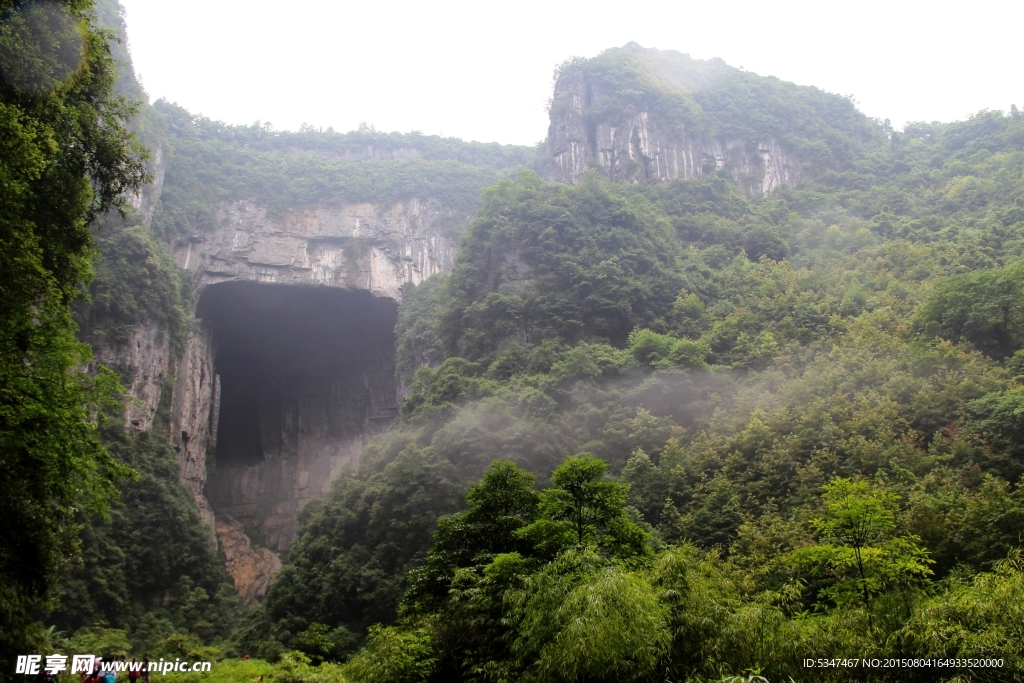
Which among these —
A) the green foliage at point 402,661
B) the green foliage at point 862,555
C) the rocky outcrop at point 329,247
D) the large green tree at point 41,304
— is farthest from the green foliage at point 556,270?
the large green tree at point 41,304

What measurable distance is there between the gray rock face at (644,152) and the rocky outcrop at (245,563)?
95.3 ft

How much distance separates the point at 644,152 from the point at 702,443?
29432mm

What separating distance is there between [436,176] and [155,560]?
3511 centimetres

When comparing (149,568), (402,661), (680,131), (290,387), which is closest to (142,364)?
(149,568)

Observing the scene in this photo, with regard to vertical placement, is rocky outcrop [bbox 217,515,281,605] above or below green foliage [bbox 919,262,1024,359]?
below

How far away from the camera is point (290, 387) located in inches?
1900

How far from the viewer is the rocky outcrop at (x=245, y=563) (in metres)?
35.8

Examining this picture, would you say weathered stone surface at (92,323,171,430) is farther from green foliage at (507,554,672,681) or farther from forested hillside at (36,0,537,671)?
green foliage at (507,554,672,681)

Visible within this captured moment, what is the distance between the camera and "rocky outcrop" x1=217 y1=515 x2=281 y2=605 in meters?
35.8

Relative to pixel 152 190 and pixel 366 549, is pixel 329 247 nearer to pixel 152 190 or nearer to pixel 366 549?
pixel 152 190

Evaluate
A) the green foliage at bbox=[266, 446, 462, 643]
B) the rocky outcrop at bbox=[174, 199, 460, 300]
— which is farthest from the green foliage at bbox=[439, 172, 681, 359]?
the rocky outcrop at bbox=[174, 199, 460, 300]

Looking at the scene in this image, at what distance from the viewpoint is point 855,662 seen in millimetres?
7789

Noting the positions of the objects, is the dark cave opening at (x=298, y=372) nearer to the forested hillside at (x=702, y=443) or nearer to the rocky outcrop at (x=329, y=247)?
the rocky outcrop at (x=329, y=247)

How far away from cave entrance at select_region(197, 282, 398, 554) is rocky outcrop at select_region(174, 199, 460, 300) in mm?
953
